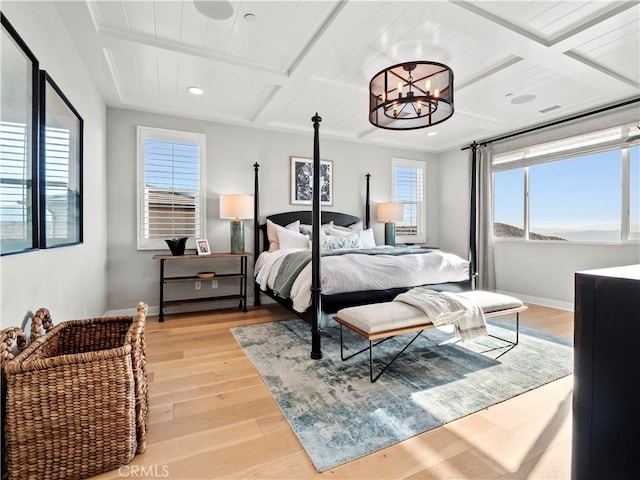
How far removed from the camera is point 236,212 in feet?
13.1

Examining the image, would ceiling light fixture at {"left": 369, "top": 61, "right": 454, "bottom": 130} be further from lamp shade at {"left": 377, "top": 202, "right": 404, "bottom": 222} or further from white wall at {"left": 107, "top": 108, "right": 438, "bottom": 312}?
lamp shade at {"left": 377, "top": 202, "right": 404, "bottom": 222}

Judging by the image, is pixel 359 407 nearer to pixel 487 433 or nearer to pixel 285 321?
pixel 487 433

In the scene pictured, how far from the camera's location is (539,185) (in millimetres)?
4422

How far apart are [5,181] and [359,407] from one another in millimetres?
2037

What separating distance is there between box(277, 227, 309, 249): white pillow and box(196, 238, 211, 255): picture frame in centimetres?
92

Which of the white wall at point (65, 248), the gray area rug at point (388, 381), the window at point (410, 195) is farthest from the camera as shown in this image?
the window at point (410, 195)

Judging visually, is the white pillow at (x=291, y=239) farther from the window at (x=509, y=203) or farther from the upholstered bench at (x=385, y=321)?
the window at (x=509, y=203)

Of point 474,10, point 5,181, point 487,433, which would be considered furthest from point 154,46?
point 487,433

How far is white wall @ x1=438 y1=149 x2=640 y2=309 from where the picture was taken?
12.5ft

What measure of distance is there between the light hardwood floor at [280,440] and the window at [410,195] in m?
3.80

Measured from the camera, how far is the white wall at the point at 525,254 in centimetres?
380

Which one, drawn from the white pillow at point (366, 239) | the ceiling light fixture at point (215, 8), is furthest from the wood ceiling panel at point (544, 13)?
the white pillow at point (366, 239)

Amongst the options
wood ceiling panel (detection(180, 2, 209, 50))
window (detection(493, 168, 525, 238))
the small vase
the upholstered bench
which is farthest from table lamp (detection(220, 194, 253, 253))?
window (detection(493, 168, 525, 238))

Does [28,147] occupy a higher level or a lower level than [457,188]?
lower
